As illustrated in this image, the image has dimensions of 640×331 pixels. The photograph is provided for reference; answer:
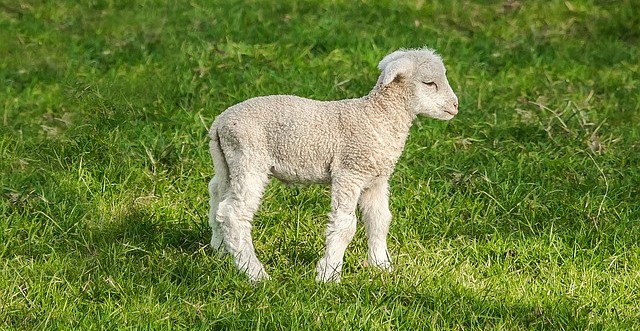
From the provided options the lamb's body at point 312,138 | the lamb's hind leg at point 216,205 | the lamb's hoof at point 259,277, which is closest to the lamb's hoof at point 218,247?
the lamb's hind leg at point 216,205

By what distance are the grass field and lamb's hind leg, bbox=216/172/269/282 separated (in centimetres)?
9

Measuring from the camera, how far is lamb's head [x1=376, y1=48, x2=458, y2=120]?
5.46 m

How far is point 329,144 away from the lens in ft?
17.9

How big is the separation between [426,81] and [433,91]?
2.7 inches

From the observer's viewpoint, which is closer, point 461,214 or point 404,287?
point 404,287

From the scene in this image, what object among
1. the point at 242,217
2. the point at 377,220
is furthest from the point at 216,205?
the point at 377,220

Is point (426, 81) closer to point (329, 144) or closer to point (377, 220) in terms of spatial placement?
point (329, 144)

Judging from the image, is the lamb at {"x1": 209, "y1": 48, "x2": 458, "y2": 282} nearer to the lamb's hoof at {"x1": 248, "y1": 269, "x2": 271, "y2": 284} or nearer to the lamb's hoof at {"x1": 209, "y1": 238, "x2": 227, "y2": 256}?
the lamb's hoof at {"x1": 248, "y1": 269, "x2": 271, "y2": 284}

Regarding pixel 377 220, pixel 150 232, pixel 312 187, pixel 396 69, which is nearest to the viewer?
pixel 396 69

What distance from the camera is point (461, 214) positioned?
6.54m

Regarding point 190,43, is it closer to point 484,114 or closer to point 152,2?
point 152,2

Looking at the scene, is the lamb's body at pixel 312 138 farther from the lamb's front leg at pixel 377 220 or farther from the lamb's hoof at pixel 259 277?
the lamb's hoof at pixel 259 277

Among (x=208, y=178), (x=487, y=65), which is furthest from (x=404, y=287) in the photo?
(x=487, y=65)

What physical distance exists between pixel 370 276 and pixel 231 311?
0.83 m
